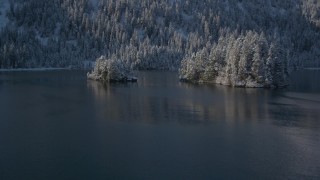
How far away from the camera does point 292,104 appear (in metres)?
122

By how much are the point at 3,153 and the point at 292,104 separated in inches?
3073

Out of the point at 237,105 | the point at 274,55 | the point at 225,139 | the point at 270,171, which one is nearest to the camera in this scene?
the point at 270,171

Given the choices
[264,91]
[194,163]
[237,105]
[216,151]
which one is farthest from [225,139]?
[264,91]

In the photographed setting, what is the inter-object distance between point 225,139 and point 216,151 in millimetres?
8537

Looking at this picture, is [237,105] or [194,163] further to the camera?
[237,105]

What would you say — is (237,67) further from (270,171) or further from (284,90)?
(270,171)

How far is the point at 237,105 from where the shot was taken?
396ft

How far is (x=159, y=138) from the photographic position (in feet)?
259

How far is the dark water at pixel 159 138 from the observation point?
61.4m

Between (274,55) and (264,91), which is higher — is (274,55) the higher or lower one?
the higher one

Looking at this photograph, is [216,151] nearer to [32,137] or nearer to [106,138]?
[106,138]

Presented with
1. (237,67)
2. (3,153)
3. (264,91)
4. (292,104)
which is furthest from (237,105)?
(3,153)

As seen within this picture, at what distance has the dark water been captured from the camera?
61.4 m

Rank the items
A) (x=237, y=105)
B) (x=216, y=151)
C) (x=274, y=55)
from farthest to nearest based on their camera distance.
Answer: (x=274, y=55), (x=237, y=105), (x=216, y=151)
